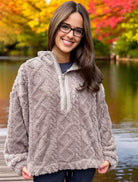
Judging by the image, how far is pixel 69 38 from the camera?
2.67 m

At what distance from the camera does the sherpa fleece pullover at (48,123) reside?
2.51 meters

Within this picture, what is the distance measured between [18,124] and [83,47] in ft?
1.90

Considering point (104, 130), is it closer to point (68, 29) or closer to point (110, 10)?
point (68, 29)

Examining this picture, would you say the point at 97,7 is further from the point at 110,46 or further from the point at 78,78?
the point at 110,46

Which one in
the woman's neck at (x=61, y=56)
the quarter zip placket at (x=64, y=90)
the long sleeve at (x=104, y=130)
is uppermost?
the woman's neck at (x=61, y=56)

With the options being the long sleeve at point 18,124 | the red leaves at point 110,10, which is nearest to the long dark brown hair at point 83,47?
the long sleeve at point 18,124

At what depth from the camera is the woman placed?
251 cm

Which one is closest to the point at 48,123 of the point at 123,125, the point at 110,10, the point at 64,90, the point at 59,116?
the point at 59,116

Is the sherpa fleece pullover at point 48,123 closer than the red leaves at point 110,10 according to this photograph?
Yes

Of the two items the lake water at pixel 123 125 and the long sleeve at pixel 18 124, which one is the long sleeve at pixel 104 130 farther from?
the lake water at pixel 123 125

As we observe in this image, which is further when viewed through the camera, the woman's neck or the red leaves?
the red leaves

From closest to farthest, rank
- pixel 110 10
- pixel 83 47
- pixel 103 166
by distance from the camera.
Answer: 1. pixel 103 166
2. pixel 83 47
3. pixel 110 10

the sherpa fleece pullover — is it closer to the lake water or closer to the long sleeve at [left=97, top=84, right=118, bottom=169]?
the long sleeve at [left=97, top=84, right=118, bottom=169]

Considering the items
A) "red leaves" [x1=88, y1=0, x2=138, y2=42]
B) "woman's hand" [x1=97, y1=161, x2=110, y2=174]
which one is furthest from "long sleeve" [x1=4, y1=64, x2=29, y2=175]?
"red leaves" [x1=88, y1=0, x2=138, y2=42]
